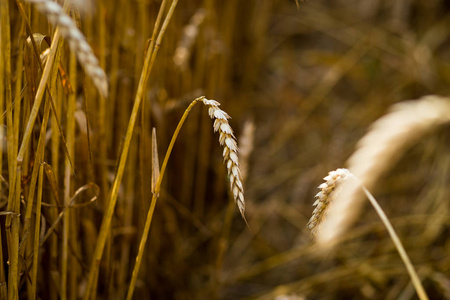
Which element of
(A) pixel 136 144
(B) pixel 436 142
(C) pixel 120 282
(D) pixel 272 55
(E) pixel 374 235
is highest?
(D) pixel 272 55

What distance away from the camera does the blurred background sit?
79 centimetres

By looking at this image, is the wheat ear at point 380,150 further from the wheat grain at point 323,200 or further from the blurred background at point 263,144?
the blurred background at point 263,144

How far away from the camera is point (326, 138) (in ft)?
4.99

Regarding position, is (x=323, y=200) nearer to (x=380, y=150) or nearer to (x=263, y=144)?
(x=380, y=150)

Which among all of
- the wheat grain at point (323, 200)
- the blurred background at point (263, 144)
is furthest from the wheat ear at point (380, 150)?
the blurred background at point (263, 144)

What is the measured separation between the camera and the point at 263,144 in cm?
156

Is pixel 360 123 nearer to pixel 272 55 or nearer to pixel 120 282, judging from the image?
pixel 272 55

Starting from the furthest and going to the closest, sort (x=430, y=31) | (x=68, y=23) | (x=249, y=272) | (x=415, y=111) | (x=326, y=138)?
(x=430, y=31), (x=326, y=138), (x=249, y=272), (x=415, y=111), (x=68, y=23)

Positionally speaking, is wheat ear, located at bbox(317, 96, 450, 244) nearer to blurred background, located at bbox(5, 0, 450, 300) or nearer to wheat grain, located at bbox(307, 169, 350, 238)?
wheat grain, located at bbox(307, 169, 350, 238)

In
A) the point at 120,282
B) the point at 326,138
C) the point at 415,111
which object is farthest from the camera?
the point at 326,138

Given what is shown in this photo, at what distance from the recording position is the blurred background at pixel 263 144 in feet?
2.59

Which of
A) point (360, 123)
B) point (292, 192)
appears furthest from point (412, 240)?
point (360, 123)

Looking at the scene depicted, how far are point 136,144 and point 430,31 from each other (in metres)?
1.37

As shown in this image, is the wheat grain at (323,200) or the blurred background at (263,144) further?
the blurred background at (263,144)
